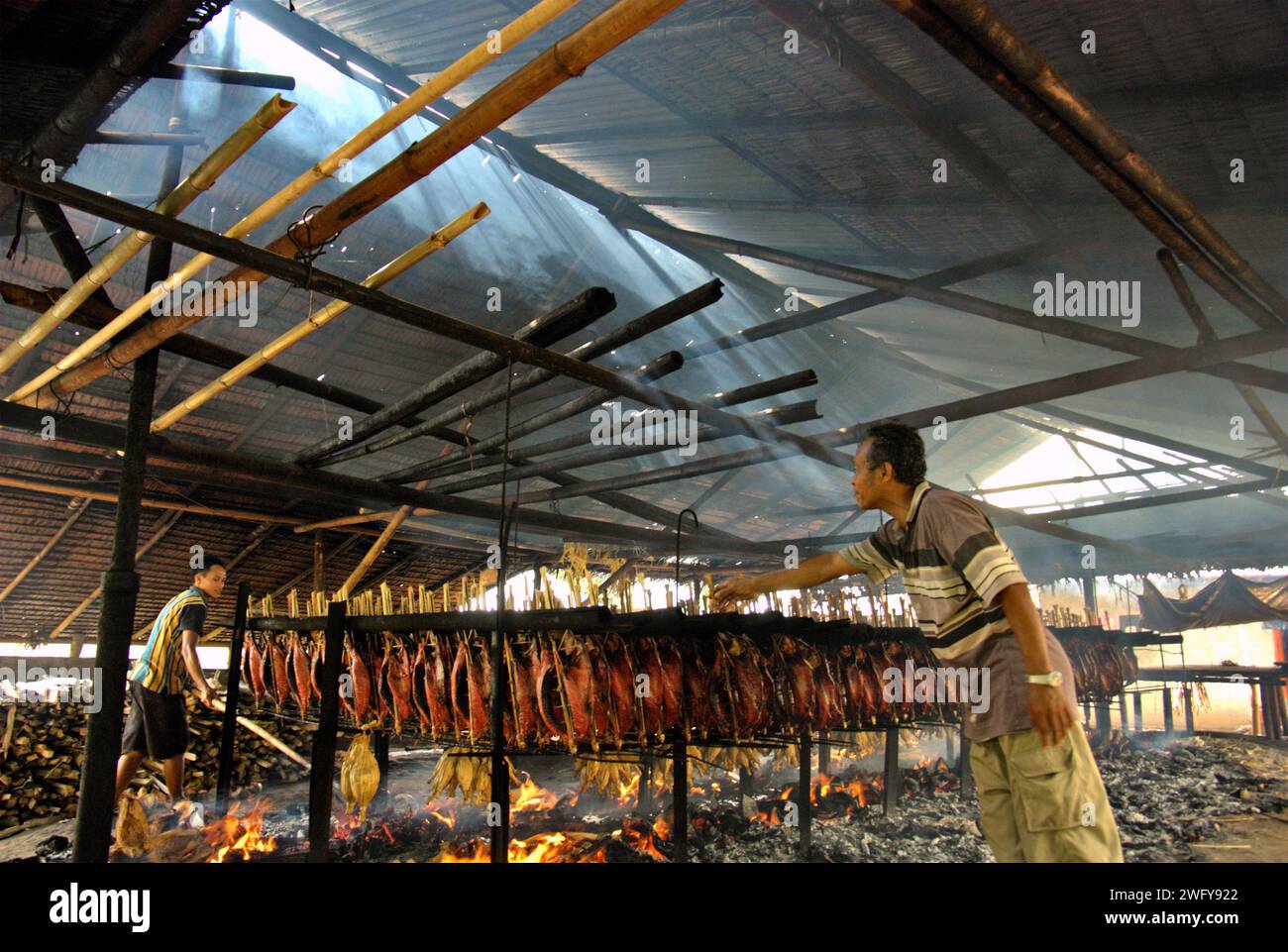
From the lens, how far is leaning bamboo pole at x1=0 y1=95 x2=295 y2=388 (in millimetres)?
3041

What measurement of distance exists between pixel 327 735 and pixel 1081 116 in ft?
19.8

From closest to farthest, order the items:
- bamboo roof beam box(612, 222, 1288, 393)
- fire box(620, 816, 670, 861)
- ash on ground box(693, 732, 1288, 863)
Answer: bamboo roof beam box(612, 222, 1288, 393) → fire box(620, 816, 670, 861) → ash on ground box(693, 732, 1288, 863)

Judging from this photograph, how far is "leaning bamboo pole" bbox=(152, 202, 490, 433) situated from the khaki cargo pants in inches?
128

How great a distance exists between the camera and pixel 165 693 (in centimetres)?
714

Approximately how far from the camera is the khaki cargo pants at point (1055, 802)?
3.00 m

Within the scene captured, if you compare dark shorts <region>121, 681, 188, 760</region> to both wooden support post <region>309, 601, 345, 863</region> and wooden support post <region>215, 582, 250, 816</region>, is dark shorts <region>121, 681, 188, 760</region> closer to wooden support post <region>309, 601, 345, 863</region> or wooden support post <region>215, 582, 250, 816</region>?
wooden support post <region>215, 582, 250, 816</region>

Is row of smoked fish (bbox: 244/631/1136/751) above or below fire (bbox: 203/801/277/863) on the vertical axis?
above

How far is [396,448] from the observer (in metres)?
9.40

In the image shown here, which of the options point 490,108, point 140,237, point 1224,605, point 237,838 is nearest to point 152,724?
point 237,838

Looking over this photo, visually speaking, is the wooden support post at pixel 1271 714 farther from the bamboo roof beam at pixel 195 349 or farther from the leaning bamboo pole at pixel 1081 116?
the bamboo roof beam at pixel 195 349

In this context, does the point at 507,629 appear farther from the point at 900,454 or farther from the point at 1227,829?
the point at 1227,829

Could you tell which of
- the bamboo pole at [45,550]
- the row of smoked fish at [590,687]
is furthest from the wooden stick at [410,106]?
the bamboo pole at [45,550]

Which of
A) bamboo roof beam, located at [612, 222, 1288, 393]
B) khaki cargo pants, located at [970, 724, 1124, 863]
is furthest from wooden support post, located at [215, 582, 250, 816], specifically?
khaki cargo pants, located at [970, 724, 1124, 863]
